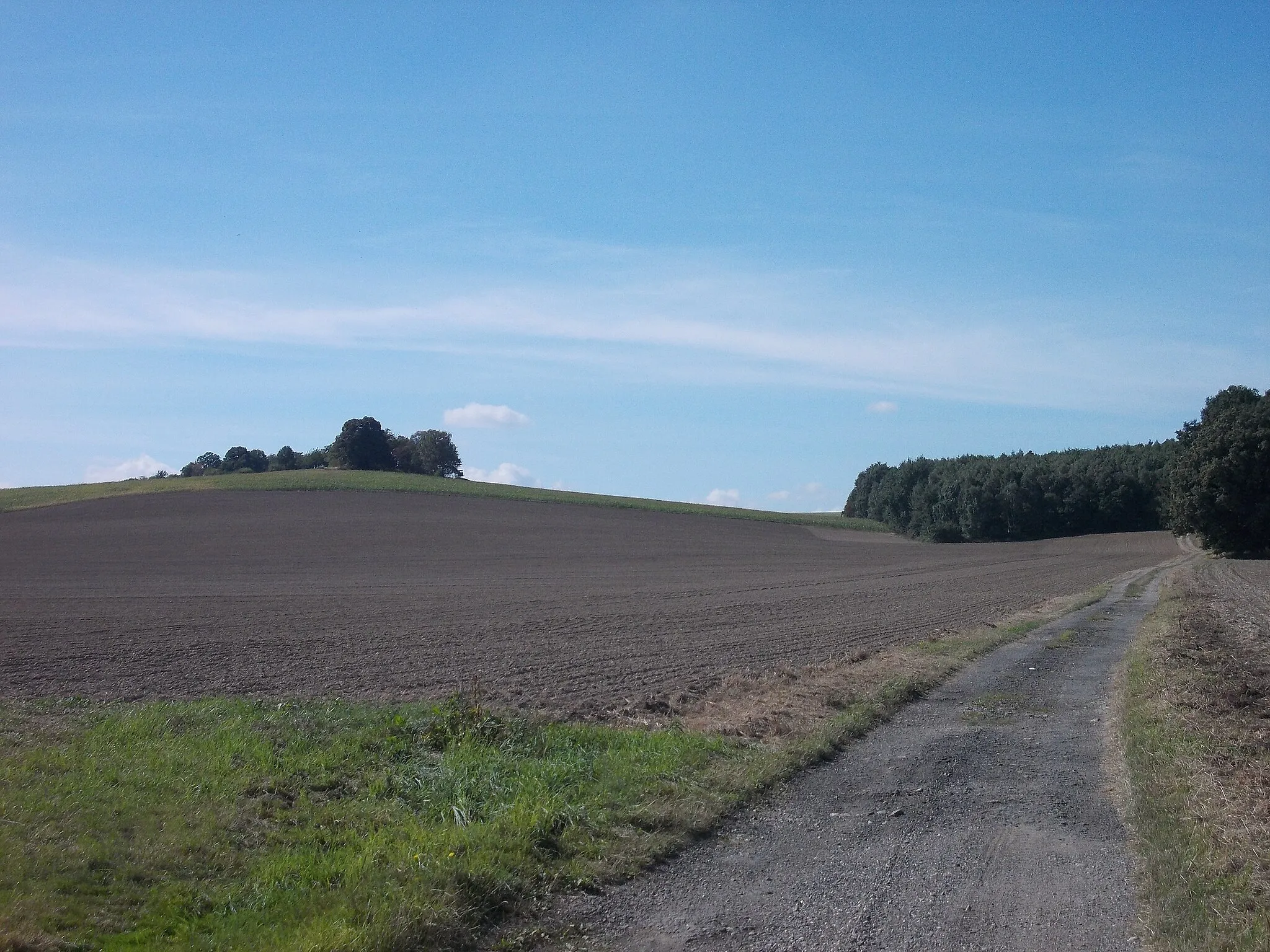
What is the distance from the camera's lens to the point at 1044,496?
96.1 meters

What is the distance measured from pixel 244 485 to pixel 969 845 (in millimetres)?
88416

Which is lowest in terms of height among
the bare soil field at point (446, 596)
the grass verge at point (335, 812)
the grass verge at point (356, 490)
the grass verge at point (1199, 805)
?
the bare soil field at point (446, 596)

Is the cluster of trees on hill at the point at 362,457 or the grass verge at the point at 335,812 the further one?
the cluster of trees on hill at the point at 362,457

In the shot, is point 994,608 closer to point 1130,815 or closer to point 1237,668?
point 1237,668

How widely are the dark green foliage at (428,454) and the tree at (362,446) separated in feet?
14.3

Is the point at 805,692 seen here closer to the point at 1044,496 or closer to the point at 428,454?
the point at 1044,496

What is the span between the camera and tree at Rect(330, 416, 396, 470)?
123625 millimetres

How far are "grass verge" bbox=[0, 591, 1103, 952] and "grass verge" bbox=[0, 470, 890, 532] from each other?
239 feet

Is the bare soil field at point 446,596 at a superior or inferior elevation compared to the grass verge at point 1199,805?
inferior

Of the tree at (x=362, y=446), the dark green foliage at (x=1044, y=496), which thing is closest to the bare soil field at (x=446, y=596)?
the dark green foliage at (x=1044, y=496)

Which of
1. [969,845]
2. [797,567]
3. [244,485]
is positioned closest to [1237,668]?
[969,845]

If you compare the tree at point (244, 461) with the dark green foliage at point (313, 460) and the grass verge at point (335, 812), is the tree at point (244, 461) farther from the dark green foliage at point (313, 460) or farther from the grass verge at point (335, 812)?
the grass verge at point (335, 812)

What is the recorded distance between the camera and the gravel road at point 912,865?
5.51 m

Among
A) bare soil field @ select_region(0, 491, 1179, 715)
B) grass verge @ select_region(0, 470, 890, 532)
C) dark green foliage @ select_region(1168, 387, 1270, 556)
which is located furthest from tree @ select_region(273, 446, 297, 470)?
dark green foliage @ select_region(1168, 387, 1270, 556)
